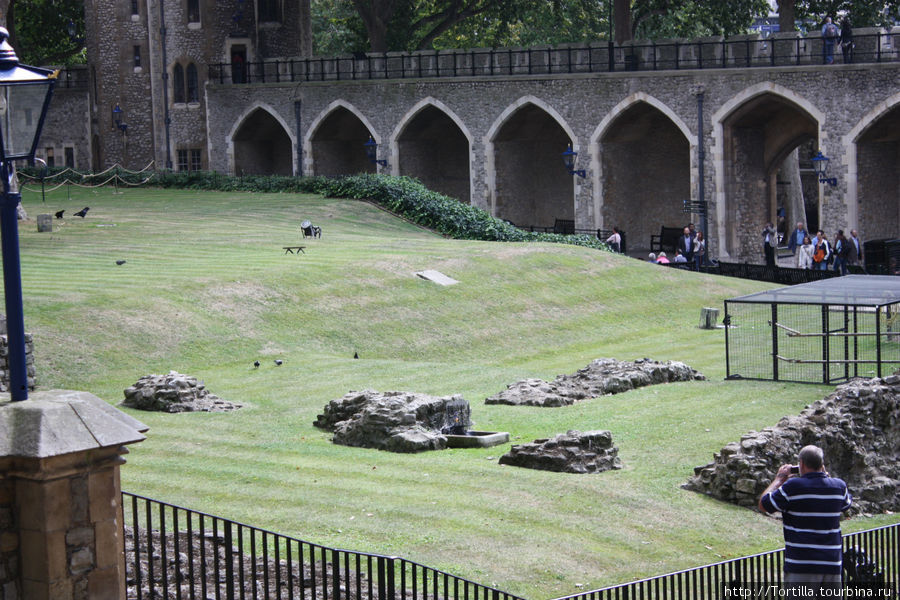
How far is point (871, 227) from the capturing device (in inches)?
1665

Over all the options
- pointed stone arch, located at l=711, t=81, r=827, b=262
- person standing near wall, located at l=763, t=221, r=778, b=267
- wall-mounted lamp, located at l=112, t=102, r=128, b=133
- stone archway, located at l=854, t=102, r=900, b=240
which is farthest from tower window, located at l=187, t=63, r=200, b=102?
stone archway, located at l=854, t=102, r=900, b=240

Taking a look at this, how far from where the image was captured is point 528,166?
170 feet

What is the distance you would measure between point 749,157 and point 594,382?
1067 inches

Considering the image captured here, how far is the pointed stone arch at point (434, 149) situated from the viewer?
5056 centimetres

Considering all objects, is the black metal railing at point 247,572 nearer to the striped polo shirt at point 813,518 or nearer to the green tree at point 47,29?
the striped polo shirt at point 813,518

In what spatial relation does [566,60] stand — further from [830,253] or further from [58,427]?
[58,427]

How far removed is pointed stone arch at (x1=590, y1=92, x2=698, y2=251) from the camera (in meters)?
46.5

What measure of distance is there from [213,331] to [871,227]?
26.4 meters

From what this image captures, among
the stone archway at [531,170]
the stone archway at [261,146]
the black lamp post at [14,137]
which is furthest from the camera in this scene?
the stone archway at [261,146]

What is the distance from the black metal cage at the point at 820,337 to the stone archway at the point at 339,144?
28359 millimetres

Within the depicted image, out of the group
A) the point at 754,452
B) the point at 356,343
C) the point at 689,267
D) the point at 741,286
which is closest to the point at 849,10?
the point at 689,267

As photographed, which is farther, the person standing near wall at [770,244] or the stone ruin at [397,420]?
the person standing near wall at [770,244]

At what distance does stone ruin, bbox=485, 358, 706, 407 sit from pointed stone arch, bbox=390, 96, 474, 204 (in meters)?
29.5

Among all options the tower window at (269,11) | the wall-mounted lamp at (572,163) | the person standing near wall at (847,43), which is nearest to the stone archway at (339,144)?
the tower window at (269,11)
